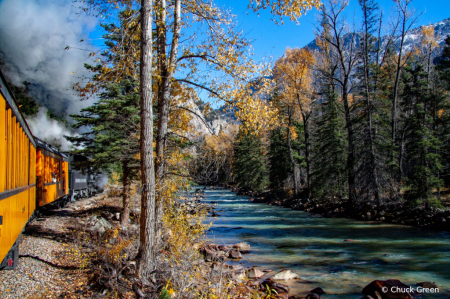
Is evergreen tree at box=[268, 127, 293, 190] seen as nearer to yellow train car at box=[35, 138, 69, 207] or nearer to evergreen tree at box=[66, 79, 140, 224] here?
evergreen tree at box=[66, 79, 140, 224]

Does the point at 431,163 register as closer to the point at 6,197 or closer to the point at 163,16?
the point at 163,16

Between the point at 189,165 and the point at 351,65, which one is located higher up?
the point at 351,65

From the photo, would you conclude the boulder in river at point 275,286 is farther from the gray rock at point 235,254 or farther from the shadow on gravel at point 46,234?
the shadow on gravel at point 46,234

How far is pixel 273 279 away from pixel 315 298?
1483mm

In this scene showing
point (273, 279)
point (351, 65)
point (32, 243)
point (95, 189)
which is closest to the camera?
point (273, 279)

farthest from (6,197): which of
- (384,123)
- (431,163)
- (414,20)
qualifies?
(384,123)

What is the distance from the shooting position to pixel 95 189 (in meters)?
26.5

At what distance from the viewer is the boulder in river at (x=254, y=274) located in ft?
25.4

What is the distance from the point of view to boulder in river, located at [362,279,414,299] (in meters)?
6.03

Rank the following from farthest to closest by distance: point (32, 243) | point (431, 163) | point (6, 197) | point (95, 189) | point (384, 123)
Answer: point (95, 189) → point (384, 123) → point (431, 163) → point (32, 243) → point (6, 197)

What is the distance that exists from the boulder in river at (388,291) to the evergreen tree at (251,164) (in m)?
30.3

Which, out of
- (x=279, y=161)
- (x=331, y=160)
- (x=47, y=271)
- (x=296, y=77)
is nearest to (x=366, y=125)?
(x=331, y=160)

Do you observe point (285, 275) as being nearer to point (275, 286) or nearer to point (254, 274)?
point (254, 274)

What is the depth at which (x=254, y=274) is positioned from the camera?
25.7 ft
